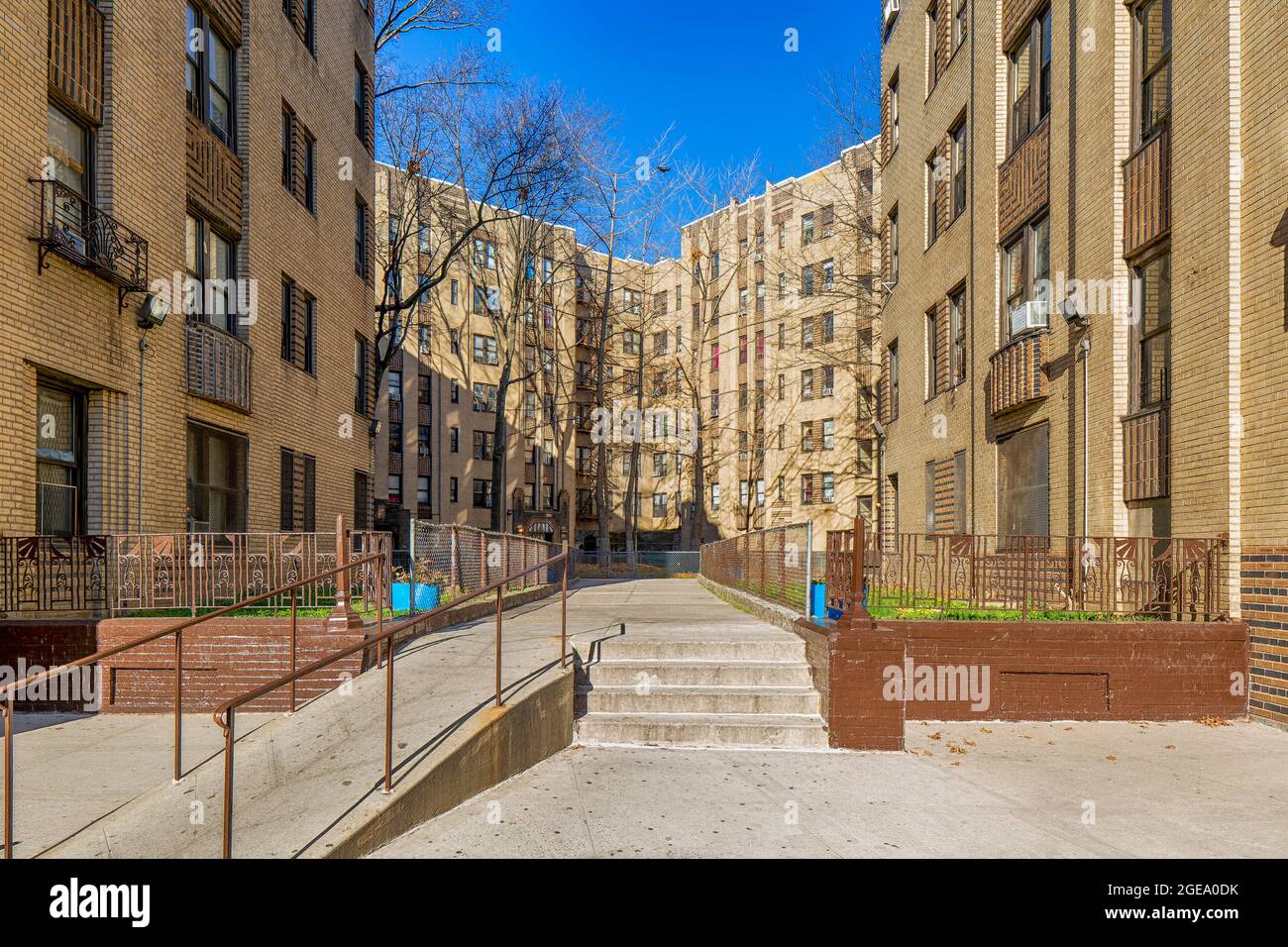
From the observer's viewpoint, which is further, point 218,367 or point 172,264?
point 218,367

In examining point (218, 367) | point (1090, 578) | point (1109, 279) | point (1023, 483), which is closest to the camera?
point (1090, 578)

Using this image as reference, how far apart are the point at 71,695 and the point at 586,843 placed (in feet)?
23.8

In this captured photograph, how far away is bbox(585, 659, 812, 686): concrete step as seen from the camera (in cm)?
896

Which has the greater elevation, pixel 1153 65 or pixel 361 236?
pixel 361 236

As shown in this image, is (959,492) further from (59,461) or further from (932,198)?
(59,461)

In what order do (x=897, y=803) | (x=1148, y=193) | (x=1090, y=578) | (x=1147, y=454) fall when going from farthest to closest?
(x=1148, y=193), (x=1147, y=454), (x=1090, y=578), (x=897, y=803)

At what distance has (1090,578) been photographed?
1052 centimetres

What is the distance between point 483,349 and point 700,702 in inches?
1731

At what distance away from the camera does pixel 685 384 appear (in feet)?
187

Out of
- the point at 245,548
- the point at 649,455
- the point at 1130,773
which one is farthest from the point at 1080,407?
the point at 649,455

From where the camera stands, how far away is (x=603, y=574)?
123ft

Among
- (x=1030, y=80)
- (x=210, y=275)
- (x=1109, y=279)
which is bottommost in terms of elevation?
(x=1109, y=279)

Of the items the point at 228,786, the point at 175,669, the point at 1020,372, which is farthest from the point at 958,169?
the point at 228,786
